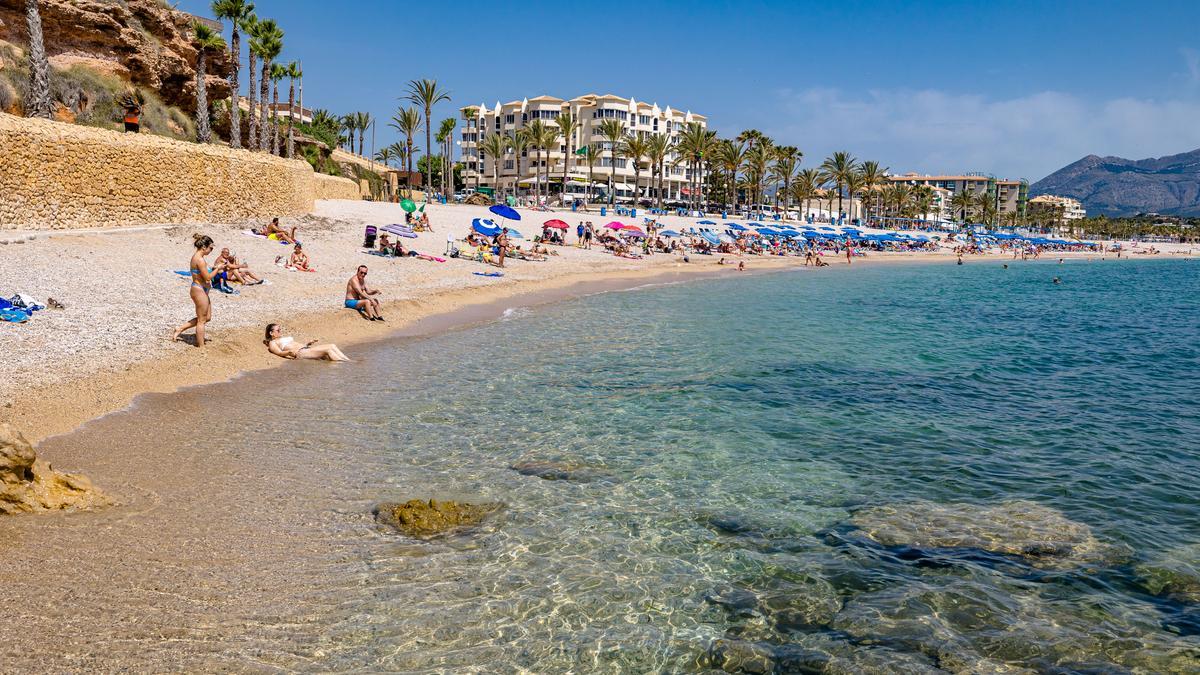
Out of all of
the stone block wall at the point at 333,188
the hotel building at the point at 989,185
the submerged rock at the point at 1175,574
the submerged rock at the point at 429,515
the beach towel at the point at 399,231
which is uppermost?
the hotel building at the point at 989,185

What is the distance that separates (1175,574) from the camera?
626 centimetres

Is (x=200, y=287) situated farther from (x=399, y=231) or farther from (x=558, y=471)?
(x=399, y=231)

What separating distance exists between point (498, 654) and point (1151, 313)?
34.9 meters

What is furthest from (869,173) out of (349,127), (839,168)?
(349,127)

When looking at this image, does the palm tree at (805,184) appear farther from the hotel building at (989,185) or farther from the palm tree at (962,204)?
the hotel building at (989,185)

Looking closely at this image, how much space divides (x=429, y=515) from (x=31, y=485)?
10.4 ft

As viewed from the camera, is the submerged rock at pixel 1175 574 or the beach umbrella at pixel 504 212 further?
the beach umbrella at pixel 504 212

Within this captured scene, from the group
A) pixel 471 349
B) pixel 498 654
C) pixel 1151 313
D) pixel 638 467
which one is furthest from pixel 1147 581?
pixel 1151 313

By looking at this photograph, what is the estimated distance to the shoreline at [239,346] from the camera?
882 centimetres

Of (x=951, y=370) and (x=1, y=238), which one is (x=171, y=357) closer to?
(x=1, y=238)

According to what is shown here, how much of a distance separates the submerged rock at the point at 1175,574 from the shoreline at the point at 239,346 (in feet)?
35.3

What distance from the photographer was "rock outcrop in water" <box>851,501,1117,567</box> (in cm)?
668

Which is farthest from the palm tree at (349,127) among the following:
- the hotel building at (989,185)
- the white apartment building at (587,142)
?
the hotel building at (989,185)

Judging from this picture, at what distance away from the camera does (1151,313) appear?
30.6m
